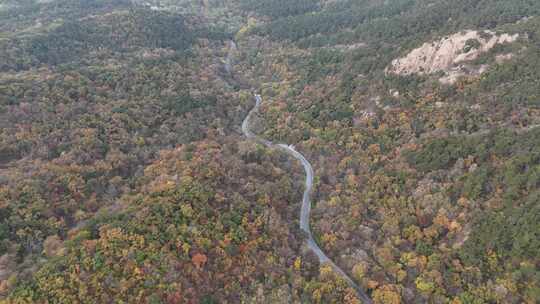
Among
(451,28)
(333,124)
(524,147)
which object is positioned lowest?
(333,124)

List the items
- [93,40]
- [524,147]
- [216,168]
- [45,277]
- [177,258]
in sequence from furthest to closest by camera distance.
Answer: [93,40]
[216,168]
[524,147]
[177,258]
[45,277]

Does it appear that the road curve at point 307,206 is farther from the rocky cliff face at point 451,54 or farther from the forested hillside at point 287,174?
the rocky cliff face at point 451,54

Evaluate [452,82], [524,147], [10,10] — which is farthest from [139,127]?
[10,10]

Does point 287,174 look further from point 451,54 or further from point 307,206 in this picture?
point 451,54

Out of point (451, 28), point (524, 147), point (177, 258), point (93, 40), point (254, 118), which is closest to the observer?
point (177, 258)

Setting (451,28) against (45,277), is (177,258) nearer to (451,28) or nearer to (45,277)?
(45,277)

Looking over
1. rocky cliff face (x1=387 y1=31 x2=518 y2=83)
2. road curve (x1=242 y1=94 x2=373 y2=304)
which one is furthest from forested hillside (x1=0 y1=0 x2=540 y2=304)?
road curve (x1=242 y1=94 x2=373 y2=304)

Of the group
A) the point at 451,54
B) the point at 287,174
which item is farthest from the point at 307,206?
the point at 451,54
